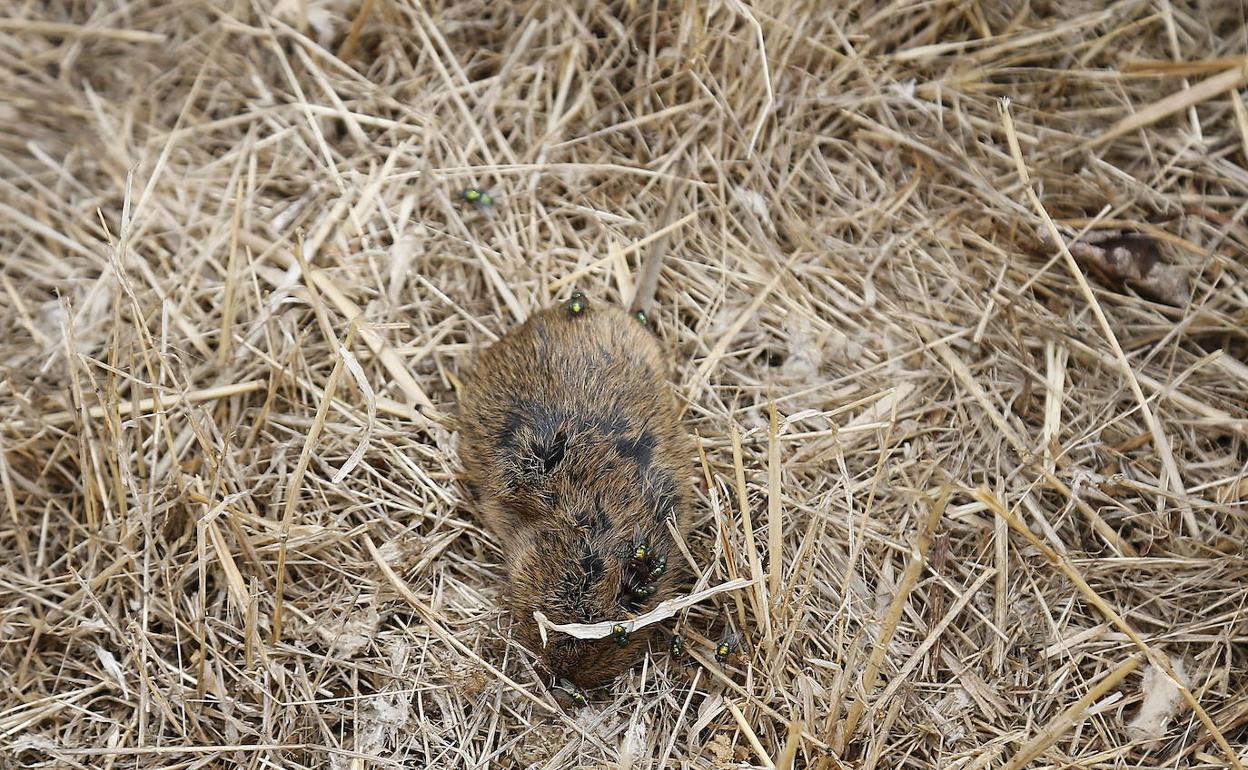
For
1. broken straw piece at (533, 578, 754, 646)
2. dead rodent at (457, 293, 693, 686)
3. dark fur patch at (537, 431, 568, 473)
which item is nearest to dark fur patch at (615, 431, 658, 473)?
dead rodent at (457, 293, 693, 686)

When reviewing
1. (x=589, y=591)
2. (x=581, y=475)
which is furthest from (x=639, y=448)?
(x=589, y=591)

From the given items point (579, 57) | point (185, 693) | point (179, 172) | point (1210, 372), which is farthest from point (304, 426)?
point (1210, 372)

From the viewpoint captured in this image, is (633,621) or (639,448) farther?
(639,448)

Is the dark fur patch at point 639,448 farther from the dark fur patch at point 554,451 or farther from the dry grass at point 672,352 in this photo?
the dry grass at point 672,352

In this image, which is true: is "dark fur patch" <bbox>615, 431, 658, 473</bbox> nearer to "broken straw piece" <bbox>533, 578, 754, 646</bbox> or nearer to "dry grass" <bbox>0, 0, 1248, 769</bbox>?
"dry grass" <bbox>0, 0, 1248, 769</bbox>

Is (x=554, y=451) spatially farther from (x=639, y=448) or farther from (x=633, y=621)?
(x=633, y=621)

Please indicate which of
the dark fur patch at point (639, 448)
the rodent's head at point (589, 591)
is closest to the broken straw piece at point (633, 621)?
the rodent's head at point (589, 591)
